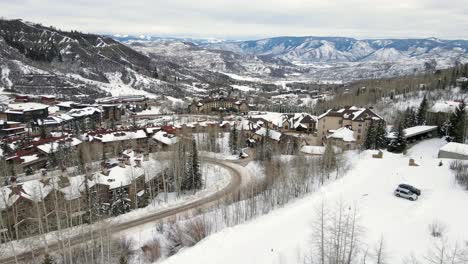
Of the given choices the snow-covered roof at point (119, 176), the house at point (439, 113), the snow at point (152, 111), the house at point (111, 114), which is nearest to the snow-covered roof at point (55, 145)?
the snow-covered roof at point (119, 176)

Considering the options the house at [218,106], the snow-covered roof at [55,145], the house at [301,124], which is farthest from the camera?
the house at [218,106]

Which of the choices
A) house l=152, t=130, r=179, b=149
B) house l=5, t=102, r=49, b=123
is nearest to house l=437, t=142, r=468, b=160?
house l=152, t=130, r=179, b=149

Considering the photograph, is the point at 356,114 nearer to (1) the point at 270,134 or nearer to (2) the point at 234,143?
(1) the point at 270,134

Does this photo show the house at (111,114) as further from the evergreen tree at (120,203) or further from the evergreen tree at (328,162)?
the evergreen tree at (328,162)

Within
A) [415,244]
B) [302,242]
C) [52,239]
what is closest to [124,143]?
[52,239]

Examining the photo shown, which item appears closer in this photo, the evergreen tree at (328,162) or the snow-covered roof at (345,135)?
the evergreen tree at (328,162)

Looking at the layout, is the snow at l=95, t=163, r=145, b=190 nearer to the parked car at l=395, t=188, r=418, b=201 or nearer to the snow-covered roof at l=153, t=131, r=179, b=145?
the snow-covered roof at l=153, t=131, r=179, b=145

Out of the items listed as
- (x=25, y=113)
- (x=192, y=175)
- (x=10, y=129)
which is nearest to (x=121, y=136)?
(x=192, y=175)
